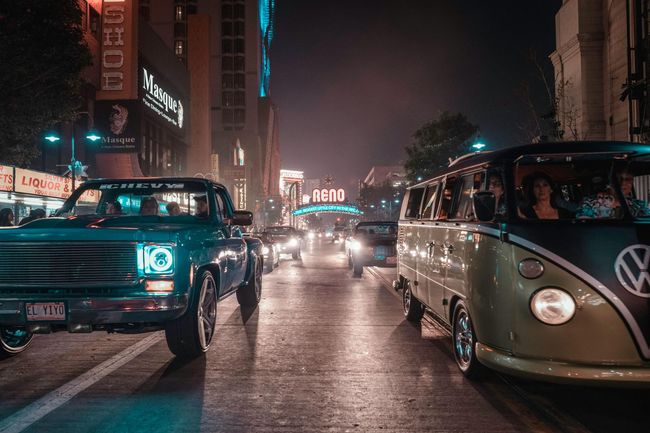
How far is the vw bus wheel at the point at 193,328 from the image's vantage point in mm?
5996

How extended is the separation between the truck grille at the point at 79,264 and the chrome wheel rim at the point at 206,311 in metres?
1.17

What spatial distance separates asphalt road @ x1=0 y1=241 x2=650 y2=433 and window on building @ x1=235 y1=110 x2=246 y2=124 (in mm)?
102200

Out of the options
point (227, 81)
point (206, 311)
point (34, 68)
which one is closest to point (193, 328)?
point (206, 311)

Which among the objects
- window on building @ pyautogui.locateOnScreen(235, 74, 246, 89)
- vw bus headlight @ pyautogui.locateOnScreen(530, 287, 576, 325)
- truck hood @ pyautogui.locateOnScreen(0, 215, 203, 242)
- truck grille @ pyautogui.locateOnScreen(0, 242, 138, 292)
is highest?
window on building @ pyautogui.locateOnScreen(235, 74, 246, 89)

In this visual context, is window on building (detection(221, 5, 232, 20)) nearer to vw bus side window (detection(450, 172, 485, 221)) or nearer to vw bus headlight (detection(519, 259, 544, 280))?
vw bus side window (detection(450, 172, 485, 221))

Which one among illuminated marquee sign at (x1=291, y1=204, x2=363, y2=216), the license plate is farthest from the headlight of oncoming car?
illuminated marquee sign at (x1=291, y1=204, x2=363, y2=216)

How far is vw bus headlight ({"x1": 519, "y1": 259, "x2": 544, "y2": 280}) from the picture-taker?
419cm

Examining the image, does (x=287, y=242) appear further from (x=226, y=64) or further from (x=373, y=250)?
(x=226, y=64)

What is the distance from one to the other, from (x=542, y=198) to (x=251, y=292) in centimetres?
650

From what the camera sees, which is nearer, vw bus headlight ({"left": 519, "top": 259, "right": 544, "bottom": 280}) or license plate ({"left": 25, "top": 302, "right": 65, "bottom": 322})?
vw bus headlight ({"left": 519, "top": 259, "right": 544, "bottom": 280})

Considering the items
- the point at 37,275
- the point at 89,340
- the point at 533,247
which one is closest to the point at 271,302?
the point at 89,340

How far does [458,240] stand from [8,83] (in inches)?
514

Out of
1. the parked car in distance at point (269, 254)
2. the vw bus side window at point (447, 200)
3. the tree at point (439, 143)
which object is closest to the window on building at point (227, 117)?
the tree at point (439, 143)

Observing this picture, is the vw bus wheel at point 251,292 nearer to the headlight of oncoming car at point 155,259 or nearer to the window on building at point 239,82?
the headlight of oncoming car at point 155,259
